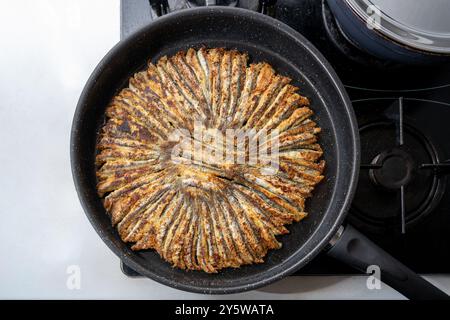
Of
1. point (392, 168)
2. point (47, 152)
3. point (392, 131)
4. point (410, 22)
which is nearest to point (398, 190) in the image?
point (392, 168)

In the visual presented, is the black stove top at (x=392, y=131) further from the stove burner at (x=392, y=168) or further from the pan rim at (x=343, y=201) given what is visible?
the pan rim at (x=343, y=201)

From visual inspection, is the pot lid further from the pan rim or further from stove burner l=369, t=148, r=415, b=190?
stove burner l=369, t=148, r=415, b=190

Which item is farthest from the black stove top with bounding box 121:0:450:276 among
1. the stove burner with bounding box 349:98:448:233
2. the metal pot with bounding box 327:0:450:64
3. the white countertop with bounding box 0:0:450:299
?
the metal pot with bounding box 327:0:450:64

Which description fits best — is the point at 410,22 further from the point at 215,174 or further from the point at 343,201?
the point at 215,174

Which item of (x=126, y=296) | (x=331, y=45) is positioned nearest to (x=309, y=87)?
(x=331, y=45)

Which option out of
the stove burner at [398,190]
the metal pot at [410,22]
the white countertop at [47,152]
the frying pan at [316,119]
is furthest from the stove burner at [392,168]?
the white countertop at [47,152]

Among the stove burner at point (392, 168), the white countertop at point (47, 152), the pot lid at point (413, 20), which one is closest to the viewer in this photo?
the pot lid at point (413, 20)
